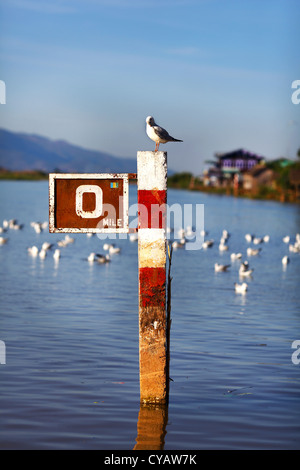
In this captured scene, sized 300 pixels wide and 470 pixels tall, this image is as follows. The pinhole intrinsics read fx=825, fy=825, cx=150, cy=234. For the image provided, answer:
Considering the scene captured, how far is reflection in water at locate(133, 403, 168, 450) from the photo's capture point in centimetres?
799

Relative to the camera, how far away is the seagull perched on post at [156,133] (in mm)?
9453

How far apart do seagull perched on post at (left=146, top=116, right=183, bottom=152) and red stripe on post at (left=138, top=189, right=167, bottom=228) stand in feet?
2.84

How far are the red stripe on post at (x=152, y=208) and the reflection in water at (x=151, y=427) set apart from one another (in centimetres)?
199

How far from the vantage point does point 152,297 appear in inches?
348

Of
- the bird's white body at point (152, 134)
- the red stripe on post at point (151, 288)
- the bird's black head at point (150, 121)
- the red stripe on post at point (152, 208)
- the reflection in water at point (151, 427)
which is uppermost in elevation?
the bird's black head at point (150, 121)

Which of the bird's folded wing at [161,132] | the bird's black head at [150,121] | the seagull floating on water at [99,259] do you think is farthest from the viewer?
the seagull floating on water at [99,259]

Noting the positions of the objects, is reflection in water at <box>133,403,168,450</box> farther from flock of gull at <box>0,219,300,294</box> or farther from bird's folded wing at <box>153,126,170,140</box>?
flock of gull at <box>0,219,300,294</box>

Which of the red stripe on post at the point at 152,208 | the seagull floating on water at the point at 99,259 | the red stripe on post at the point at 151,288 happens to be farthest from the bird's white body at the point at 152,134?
the seagull floating on water at the point at 99,259

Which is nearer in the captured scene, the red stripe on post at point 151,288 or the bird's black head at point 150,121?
the red stripe on post at point 151,288

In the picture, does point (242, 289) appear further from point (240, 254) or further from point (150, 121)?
point (150, 121)

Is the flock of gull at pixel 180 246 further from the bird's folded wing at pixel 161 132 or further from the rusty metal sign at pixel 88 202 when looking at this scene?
the rusty metal sign at pixel 88 202

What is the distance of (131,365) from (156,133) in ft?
11.4

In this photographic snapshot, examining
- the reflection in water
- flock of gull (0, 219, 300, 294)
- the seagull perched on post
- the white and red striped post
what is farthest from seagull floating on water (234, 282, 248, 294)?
the white and red striped post
